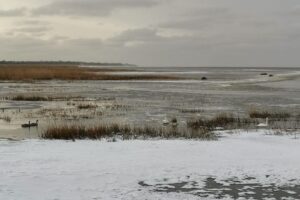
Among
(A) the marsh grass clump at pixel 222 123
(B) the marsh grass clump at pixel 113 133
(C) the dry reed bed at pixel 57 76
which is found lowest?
(A) the marsh grass clump at pixel 222 123

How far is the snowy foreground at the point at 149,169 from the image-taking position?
31.8 feet

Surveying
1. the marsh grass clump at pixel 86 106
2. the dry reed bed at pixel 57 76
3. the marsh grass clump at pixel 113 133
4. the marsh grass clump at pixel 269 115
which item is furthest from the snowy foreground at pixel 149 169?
the dry reed bed at pixel 57 76

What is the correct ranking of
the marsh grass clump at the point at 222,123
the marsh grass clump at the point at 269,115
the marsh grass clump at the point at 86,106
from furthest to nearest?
the marsh grass clump at the point at 86,106
the marsh grass clump at the point at 269,115
the marsh grass clump at the point at 222,123

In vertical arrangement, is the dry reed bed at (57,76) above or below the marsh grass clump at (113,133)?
above

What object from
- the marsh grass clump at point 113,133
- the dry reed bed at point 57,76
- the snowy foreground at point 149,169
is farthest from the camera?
the dry reed bed at point 57,76

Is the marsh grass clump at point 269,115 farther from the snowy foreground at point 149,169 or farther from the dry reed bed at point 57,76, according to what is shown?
the dry reed bed at point 57,76

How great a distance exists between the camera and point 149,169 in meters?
11.7

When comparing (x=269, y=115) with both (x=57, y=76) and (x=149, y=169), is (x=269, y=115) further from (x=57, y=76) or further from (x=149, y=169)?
(x=57, y=76)

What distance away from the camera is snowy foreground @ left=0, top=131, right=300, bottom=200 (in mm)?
9680

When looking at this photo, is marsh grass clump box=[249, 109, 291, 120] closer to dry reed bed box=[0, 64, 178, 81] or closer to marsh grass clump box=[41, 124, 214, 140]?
marsh grass clump box=[41, 124, 214, 140]

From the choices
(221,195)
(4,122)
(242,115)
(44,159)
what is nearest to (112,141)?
(44,159)

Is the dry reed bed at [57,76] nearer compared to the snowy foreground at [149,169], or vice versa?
the snowy foreground at [149,169]

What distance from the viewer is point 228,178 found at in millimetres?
10992

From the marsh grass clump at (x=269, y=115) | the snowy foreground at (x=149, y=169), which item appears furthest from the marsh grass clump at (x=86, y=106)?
the snowy foreground at (x=149, y=169)
